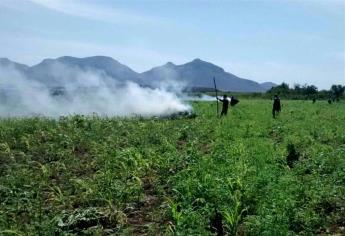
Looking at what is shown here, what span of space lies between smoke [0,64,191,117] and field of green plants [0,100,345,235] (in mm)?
19429

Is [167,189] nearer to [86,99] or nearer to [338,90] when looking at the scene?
[86,99]

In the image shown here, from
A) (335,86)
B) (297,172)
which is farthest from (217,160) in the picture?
(335,86)

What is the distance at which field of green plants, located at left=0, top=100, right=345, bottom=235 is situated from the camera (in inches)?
357

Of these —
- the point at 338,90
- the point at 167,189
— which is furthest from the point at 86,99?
the point at 338,90

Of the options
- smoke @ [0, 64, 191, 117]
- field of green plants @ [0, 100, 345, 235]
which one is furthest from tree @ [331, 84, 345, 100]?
field of green plants @ [0, 100, 345, 235]

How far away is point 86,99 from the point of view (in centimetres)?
4331

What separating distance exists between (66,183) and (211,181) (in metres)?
4.05

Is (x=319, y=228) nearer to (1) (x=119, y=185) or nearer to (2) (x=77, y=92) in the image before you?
(1) (x=119, y=185)

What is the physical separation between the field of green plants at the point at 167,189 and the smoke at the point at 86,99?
19429 millimetres

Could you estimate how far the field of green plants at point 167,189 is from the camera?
9.08m

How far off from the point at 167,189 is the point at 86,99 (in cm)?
3210

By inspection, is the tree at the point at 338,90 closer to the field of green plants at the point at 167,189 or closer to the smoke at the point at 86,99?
the smoke at the point at 86,99

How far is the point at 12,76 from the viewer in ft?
144

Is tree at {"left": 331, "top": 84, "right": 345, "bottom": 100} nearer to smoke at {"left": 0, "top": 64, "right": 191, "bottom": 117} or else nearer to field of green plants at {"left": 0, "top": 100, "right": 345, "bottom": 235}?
smoke at {"left": 0, "top": 64, "right": 191, "bottom": 117}
